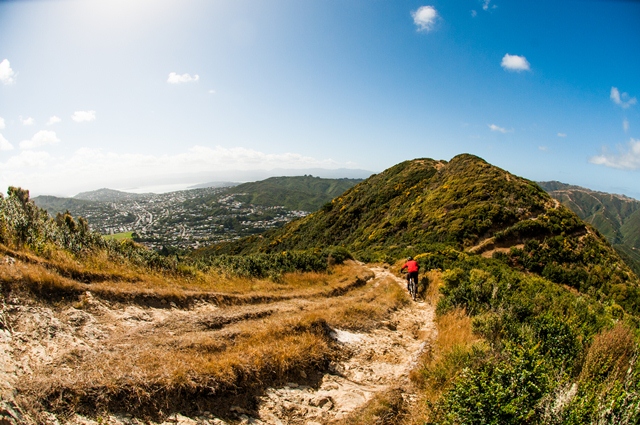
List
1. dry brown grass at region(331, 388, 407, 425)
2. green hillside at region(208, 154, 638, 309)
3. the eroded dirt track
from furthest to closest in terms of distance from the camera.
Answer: green hillside at region(208, 154, 638, 309)
dry brown grass at region(331, 388, 407, 425)
the eroded dirt track

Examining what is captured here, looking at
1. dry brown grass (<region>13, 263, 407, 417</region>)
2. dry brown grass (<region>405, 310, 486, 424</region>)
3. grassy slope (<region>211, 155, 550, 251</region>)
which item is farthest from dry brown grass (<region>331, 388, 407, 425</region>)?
grassy slope (<region>211, 155, 550, 251</region>)

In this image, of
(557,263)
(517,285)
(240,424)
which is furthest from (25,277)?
(557,263)

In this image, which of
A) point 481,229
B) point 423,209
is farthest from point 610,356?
point 423,209

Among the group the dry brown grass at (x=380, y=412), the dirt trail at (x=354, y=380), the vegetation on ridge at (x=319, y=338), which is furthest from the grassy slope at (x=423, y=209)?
the dry brown grass at (x=380, y=412)

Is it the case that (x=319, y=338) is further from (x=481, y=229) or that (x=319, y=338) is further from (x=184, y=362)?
(x=481, y=229)

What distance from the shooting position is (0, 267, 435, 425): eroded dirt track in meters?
4.33

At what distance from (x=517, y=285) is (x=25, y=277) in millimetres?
16830

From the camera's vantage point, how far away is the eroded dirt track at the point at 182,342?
4332mm

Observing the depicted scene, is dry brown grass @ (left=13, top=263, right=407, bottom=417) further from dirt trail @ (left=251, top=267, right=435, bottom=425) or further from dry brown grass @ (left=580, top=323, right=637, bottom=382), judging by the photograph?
dry brown grass @ (left=580, top=323, right=637, bottom=382)

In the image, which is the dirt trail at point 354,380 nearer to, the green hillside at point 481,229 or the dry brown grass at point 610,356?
the dry brown grass at point 610,356

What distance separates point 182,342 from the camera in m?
5.68

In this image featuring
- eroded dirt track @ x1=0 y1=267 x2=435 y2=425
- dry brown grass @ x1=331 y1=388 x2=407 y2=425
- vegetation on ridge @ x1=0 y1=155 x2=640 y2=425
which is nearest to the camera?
vegetation on ridge @ x1=0 y1=155 x2=640 y2=425

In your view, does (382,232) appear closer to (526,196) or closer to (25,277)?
(526,196)

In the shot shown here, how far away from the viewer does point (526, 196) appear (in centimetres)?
3603
